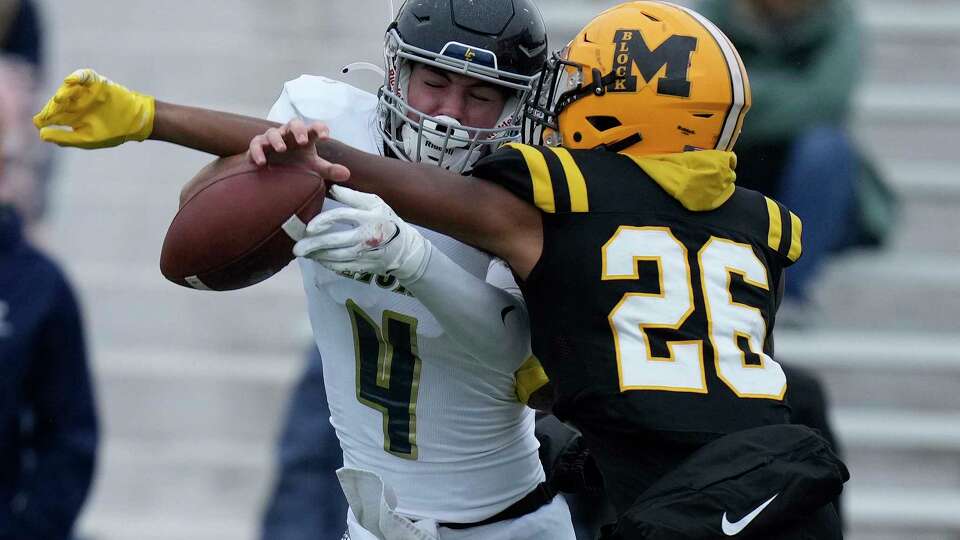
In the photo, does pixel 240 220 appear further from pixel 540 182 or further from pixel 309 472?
pixel 309 472

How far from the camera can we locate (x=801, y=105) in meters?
5.54

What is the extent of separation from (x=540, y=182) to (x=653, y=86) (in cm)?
31

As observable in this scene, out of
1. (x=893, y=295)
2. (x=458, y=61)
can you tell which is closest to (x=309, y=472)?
(x=458, y=61)

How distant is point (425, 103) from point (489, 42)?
6.8 inches

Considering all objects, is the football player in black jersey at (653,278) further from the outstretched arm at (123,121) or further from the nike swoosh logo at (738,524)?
the outstretched arm at (123,121)

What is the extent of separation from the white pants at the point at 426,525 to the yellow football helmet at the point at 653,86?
0.80 metres

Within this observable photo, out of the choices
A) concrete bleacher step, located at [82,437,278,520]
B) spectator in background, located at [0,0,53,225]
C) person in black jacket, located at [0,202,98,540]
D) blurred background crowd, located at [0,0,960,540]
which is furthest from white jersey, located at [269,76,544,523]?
spectator in background, located at [0,0,53,225]

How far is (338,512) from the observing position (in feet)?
15.3

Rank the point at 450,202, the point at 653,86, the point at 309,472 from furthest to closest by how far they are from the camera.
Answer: the point at 309,472 → the point at 653,86 → the point at 450,202

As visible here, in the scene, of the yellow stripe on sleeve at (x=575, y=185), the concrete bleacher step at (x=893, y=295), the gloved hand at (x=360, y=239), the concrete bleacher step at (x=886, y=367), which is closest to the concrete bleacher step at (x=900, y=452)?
the concrete bleacher step at (x=886, y=367)

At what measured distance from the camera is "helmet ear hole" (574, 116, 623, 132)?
2938 millimetres

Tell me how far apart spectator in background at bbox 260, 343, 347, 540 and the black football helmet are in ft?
5.18

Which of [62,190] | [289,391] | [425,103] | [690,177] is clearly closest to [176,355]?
[289,391]

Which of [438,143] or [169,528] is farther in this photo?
[169,528]
